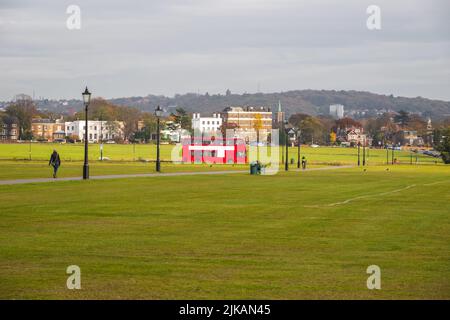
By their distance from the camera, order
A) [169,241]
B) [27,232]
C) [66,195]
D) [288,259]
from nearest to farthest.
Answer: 1. [288,259]
2. [169,241]
3. [27,232]
4. [66,195]

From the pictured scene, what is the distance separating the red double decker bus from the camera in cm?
10938

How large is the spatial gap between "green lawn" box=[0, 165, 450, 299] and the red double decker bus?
7700 cm

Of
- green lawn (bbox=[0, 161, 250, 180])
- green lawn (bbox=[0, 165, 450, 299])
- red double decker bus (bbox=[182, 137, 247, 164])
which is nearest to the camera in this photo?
green lawn (bbox=[0, 165, 450, 299])

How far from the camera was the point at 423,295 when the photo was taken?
12570mm

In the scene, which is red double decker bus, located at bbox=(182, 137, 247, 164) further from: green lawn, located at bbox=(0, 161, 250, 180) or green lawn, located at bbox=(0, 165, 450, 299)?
green lawn, located at bbox=(0, 165, 450, 299)

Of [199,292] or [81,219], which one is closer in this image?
[199,292]

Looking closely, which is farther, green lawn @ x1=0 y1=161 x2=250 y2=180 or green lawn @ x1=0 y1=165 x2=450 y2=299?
green lawn @ x1=0 y1=161 x2=250 y2=180

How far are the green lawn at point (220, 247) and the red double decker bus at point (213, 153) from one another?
77004 mm

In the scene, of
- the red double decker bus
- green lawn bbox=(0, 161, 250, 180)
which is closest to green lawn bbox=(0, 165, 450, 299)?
green lawn bbox=(0, 161, 250, 180)

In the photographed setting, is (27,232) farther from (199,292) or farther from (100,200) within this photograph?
(100,200)

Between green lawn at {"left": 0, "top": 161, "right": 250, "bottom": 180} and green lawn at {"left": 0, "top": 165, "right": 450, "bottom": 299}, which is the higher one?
green lawn at {"left": 0, "top": 165, "right": 450, "bottom": 299}
